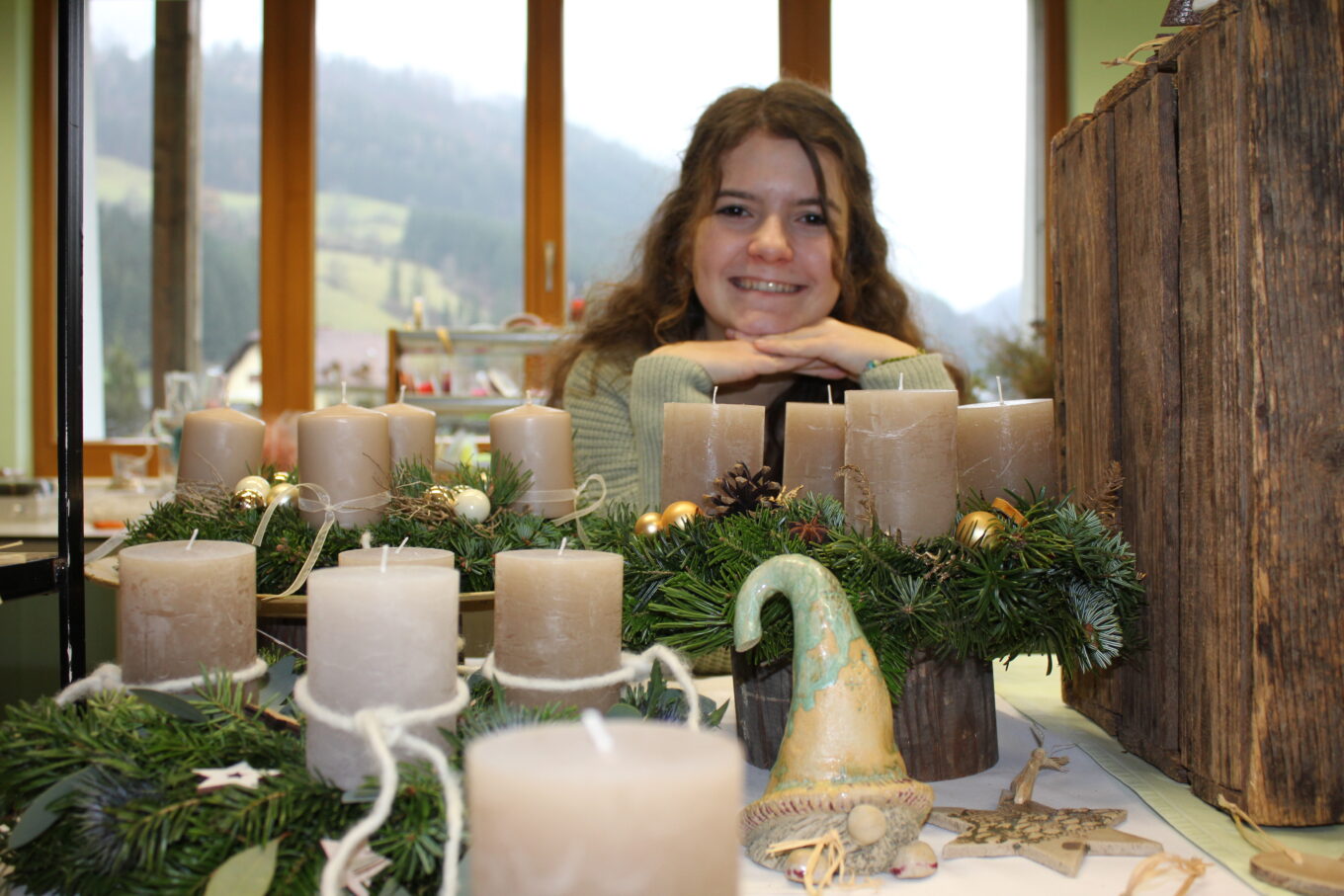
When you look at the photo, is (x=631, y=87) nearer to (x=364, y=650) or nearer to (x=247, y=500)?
(x=247, y=500)

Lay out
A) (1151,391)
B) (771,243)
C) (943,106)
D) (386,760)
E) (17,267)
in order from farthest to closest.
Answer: (943,106), (17,267), (771,243), (1151,391), (386,760)

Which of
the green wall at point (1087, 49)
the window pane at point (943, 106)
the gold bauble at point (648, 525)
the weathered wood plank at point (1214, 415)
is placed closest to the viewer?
the weathered wood plank at point (1214, 415)

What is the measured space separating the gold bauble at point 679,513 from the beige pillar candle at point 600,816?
435mm

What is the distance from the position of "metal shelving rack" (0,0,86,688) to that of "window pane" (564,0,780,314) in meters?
3.32

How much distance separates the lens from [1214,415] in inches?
26.3

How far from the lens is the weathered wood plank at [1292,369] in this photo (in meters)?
0.64

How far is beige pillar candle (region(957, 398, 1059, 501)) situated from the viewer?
32.1 inches

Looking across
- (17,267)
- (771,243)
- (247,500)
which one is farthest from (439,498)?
(17,267)

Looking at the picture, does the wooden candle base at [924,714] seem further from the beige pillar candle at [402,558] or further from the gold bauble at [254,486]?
the gold bauble at [254,486]

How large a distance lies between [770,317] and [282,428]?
1.55 m

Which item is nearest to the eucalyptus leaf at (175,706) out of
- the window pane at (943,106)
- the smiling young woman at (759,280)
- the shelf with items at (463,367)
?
the smiling young woman at (759,280)

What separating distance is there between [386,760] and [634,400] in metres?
0.91

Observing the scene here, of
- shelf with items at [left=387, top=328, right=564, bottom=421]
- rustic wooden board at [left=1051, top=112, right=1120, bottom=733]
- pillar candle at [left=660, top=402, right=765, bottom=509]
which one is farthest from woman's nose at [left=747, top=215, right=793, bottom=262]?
shelf with items at [left=387, top=328, right=564, bottom=421]

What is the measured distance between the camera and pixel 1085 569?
0.67 meters
